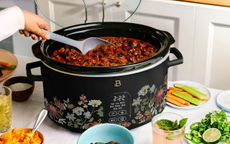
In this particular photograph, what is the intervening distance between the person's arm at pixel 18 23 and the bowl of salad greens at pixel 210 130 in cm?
80

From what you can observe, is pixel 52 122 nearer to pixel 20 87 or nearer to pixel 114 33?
pixel 20 87

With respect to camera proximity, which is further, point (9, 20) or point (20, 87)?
point (20, 87)

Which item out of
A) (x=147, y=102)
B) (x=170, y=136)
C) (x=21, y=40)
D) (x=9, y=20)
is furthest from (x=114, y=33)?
(x=21, y=40)

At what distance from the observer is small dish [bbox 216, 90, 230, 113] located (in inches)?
57.4

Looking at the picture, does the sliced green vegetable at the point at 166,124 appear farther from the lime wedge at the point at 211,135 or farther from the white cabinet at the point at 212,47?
the white cabinet at the point at 212,47

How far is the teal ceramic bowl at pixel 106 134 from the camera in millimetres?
1155

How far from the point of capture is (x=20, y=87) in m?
1.60

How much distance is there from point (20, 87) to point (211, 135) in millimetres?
1051

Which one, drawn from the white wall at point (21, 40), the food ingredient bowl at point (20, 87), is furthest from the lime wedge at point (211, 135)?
the white wall at point (21, 40)

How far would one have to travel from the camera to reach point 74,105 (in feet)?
4.09

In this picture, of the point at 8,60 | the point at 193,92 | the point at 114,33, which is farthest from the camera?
the point at 8,60

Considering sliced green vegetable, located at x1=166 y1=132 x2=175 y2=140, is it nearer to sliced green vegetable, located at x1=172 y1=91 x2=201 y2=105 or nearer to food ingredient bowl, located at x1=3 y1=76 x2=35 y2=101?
sliced green vegetable, located at x1=172 y1=91 x2=201 y2=105

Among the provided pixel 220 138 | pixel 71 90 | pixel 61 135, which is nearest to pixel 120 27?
pixel 71 90

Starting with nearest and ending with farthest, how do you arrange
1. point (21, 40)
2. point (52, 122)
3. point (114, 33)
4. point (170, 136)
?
point (170, 136)
point (52, 122)
point (114, 33)
point (21, 40)
